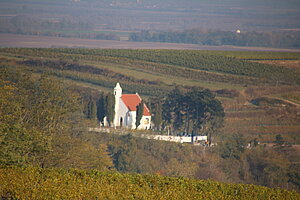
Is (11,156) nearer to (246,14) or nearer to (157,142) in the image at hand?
(157,142)

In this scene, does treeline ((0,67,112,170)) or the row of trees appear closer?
treeline ((0,67,112,170))

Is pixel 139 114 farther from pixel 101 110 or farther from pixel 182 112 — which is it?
pixel 182 112

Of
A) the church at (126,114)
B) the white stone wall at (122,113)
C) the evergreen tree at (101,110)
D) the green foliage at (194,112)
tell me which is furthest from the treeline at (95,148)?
the white stone wall at (122,113)

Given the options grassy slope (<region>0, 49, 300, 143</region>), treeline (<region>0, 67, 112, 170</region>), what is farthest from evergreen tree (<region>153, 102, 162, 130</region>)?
treeline (<region>0, 67, 112, 170</region>)

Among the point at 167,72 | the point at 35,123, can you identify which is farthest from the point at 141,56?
the point at 35,123

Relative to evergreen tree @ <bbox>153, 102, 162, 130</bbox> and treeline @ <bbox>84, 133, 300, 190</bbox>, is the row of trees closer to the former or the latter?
evergreen tree @ <bbox>153, 102, 162, 130</bbox>
